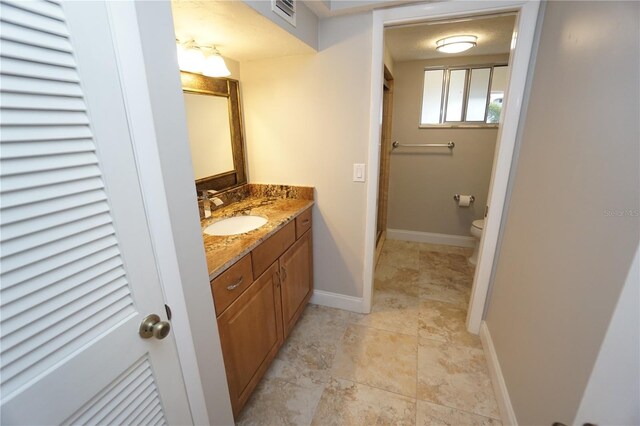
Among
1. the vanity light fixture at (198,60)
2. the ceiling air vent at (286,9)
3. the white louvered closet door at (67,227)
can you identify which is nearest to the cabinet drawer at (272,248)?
the white louvered closet door at (67,227)

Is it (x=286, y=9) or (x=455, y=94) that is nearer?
(x=286, y=9)

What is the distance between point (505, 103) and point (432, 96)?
167 centimetres

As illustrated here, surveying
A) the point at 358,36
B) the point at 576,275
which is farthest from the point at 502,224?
the point at 358,36

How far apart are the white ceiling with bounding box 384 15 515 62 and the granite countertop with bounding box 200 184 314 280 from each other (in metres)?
1.24

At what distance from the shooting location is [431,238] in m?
3.44

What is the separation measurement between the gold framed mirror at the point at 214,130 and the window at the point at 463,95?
212cm

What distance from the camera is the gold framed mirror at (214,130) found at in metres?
1.62

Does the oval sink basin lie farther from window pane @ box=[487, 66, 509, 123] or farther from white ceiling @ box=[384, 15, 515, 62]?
window pane @ box=[487, 66, 509, 123]

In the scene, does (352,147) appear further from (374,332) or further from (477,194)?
(477,194)

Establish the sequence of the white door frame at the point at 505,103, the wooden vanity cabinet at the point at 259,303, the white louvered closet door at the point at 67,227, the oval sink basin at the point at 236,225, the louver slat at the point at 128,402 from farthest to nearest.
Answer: the oval sink basin at the point at 236,225 < the white door frame at the point at 505,103 < the wooden vanity cabinet at the point at 259,303 < the louver slat at the point at 128,402 < the white louvered closet door at the point at 67,227

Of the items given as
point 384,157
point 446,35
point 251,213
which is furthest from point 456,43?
point 251,213

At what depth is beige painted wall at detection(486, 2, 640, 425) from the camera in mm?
746

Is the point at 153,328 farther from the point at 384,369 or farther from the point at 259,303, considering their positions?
the point at 384,369

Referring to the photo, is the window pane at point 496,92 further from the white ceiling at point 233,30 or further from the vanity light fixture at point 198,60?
the vanity light fixture at point 198,60
